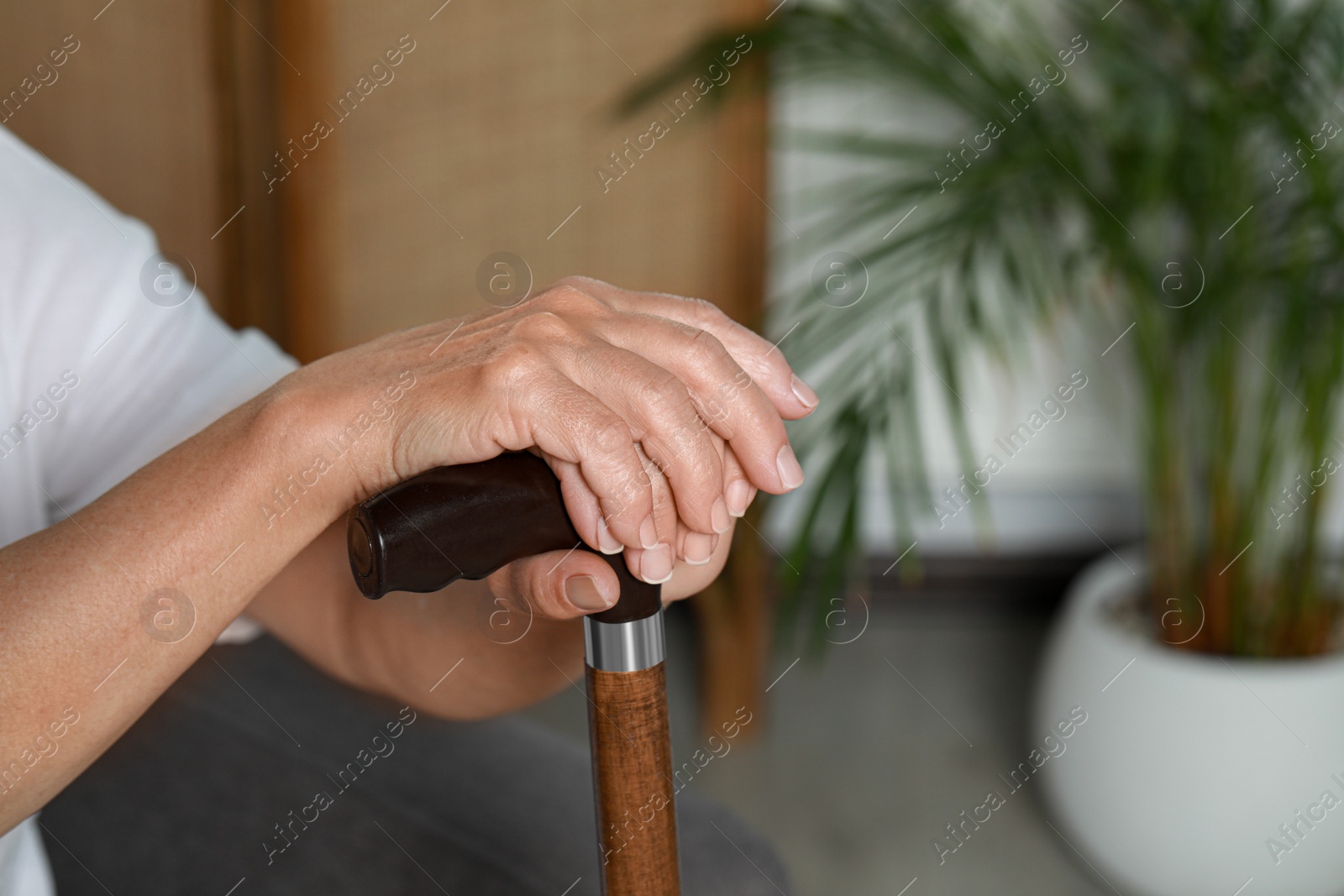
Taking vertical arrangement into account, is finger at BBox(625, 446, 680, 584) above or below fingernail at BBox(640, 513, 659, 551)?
below

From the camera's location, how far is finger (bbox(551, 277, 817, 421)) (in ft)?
1.71

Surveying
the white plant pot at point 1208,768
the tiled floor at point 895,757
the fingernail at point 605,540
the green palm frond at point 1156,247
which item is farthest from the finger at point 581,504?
the white plant pot at point 1208,768

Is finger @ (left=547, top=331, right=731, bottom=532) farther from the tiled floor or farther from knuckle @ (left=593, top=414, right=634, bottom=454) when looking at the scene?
the tiled floor

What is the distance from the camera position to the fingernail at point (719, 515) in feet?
1.63

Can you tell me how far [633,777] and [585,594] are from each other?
0.08 metres

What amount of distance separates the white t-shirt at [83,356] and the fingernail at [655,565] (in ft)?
1.18

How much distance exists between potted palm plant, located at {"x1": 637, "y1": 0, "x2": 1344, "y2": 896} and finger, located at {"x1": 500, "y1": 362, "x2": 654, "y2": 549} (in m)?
0.69

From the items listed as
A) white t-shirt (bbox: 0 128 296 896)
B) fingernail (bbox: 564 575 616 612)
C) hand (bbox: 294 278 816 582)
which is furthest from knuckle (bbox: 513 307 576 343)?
white t-shirt (bbox: 0 128 296 896)

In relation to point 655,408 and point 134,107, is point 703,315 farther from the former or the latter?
point 134,107

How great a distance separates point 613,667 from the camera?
46cm

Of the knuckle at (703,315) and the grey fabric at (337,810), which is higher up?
the knuckle at (703,315)

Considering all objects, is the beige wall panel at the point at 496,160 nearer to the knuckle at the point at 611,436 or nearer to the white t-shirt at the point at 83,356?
the white t-shirt at the point at 83,356

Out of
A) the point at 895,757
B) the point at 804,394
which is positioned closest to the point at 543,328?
the point at 804,394

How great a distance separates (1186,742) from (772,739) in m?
0.74
